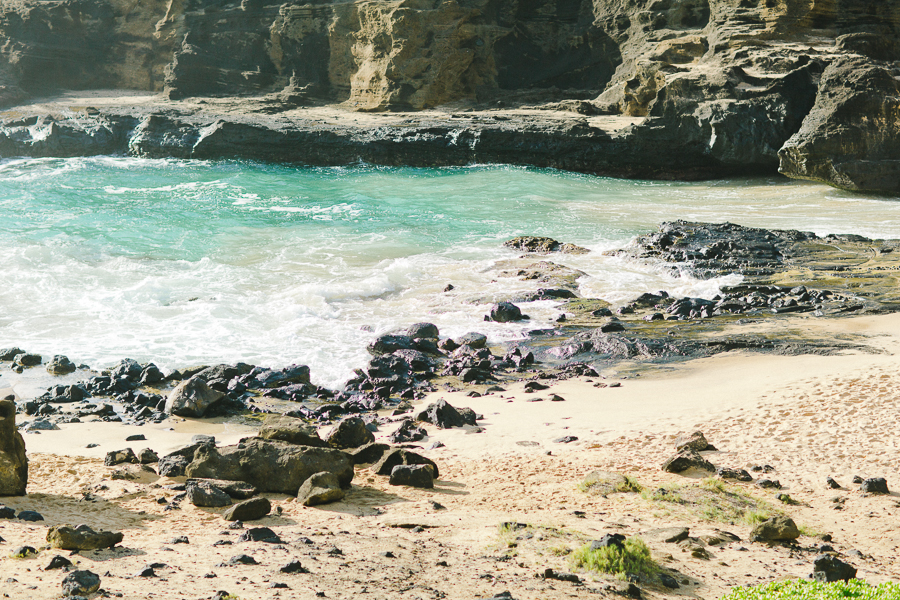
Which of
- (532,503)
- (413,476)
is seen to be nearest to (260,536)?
(413,476)

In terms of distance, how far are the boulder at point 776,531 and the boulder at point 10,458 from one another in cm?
458

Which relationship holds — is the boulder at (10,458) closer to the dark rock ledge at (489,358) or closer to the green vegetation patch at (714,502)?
the dark rock ledge at (489,358)

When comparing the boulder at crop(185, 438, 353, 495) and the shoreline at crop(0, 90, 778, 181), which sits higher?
the shoreline at crop(0, 90, 778, 181)

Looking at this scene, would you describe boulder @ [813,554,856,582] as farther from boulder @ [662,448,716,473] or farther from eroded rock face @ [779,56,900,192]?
eroded rock face @ [779,56,900,192]

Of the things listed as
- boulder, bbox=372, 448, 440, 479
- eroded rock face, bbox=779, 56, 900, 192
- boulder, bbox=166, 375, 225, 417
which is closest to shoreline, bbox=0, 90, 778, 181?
eroded rock face, bbox=779, 56, 900, 192

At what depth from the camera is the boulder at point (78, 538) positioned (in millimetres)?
3746

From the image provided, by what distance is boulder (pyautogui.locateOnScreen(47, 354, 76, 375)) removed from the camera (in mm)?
8180

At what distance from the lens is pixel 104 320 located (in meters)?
10.1

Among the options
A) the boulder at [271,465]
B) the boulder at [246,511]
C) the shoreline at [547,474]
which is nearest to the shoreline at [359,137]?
the shoreline at [547,474]

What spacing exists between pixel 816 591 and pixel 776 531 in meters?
0.98

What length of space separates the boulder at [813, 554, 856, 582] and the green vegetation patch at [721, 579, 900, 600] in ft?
0.71

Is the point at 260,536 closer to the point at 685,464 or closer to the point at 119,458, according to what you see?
the point at 119,458

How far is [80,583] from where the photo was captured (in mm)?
3229

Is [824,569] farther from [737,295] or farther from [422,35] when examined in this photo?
[422,35]
